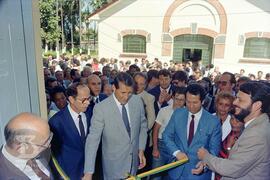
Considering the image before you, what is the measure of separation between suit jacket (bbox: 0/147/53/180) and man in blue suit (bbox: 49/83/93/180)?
56.3 inches

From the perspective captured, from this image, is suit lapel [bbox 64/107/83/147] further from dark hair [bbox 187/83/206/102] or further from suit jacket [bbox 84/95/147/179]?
dark hair [bbox 187/83/206/102]

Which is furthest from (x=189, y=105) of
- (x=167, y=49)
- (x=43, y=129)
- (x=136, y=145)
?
(x=167, y=49)

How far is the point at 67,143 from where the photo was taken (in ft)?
9.93

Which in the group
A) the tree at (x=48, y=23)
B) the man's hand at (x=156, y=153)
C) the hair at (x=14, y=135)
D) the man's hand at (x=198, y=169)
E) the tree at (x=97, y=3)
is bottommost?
the man's hand at (x=156, y=153)

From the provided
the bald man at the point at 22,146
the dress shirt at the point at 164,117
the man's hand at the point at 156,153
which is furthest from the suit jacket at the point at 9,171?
the man's hand at the point at 156,153

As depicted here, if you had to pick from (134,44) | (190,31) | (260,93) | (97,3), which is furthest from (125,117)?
(97,3)

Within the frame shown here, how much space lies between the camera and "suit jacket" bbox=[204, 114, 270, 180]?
229cm

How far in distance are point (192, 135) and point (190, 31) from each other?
1447cm

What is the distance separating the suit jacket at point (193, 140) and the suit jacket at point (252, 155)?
52cm

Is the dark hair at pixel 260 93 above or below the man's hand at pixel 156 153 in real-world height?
above

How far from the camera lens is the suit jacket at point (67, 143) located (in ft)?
9.81

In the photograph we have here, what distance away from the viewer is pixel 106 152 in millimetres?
3137

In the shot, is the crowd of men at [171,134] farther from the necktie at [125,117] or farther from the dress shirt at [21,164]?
the dress shirt at [21,164]

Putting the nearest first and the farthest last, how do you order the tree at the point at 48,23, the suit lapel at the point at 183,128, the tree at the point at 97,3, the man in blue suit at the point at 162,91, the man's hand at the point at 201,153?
the man's hand at the point at 201,153 < the suit lapel at the point at 183,128 < the man in blue suit at the point at 162,91 < the tree at the point at 48,23 < the tree at the point at 97,3
